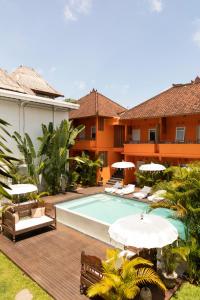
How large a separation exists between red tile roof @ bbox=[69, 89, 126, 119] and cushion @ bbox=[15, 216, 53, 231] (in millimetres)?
14871

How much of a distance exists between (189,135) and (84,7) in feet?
52.0

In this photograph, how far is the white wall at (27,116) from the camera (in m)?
19.8

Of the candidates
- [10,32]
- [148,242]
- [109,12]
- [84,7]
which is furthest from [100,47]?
[148,242]

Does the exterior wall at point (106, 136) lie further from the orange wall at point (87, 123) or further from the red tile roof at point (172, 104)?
the red tile roof at point (172, 104)

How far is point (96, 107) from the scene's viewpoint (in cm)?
2733

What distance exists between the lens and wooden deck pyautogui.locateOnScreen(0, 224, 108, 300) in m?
8.39

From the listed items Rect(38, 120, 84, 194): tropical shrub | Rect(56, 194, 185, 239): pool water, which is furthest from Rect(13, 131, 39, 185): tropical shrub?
Rect(56, 194, 185, 239): pool water

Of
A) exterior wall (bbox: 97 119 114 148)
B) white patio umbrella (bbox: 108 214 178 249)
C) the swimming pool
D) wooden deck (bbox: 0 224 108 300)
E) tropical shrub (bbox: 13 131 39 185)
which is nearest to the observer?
white patio umbrella (bbox: 108 214 178 249)

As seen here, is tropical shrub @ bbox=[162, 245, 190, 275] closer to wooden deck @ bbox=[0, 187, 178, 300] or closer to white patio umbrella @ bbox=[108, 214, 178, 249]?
wooden deck @ bbox=[0, 187, 178, 300]

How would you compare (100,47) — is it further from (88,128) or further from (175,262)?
(175,262)

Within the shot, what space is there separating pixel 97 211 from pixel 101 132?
10.9m

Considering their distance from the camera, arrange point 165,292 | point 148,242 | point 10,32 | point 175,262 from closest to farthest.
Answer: point 148,242 < point 165,292 < point 175,262 < point 10,32

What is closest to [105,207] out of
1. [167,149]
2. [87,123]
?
[167,149]

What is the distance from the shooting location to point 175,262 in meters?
8.67
